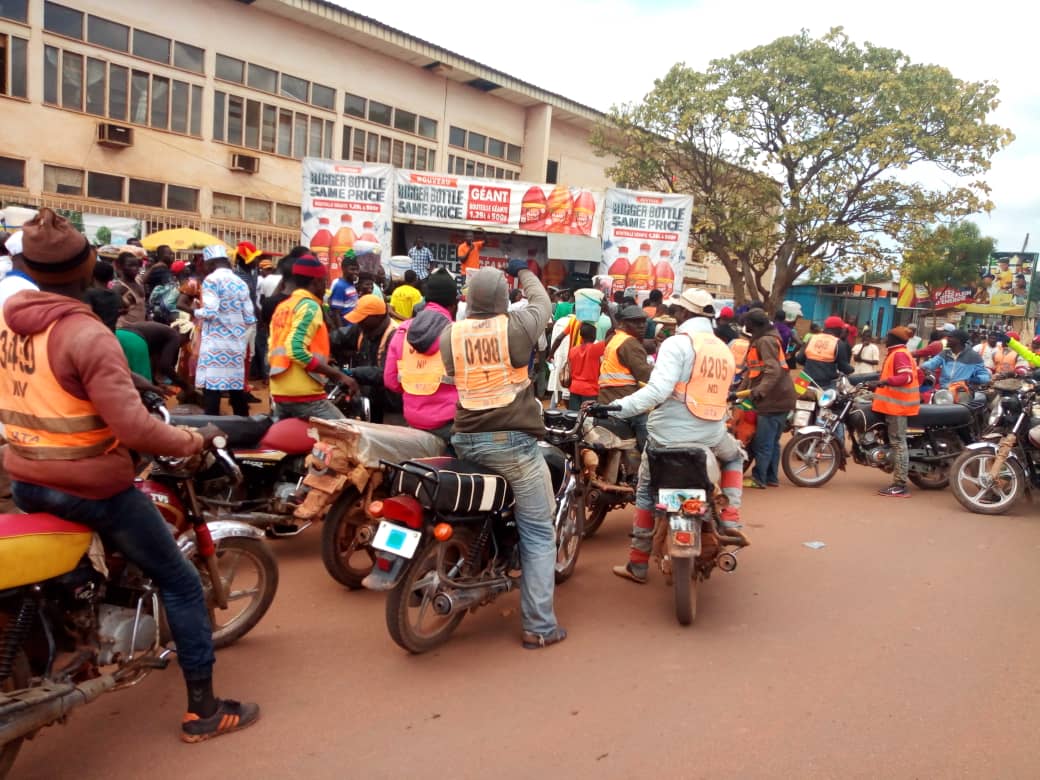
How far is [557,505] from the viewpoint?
4.47 metres

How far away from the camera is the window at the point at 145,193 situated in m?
18.9

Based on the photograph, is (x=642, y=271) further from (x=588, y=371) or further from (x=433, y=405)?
(x=433, y=405)

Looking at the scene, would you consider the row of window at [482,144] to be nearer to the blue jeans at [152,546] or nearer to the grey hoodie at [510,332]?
the grey hoodie at [510,332]

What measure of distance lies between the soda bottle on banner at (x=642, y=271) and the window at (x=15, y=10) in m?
14.1

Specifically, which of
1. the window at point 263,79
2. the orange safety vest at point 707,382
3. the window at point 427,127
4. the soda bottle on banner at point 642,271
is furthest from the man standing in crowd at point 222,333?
the window at point 427,127

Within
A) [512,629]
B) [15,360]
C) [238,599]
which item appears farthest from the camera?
[512,629]

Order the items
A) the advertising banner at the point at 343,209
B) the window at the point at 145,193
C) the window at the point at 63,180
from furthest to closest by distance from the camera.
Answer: the window at the point at 145,193 < the window at the point at 63,180 < the advertising banner at the point at 343,209

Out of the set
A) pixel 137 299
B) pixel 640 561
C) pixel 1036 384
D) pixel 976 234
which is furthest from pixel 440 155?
pixel 976 234

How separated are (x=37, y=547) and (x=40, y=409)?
0.45 meters

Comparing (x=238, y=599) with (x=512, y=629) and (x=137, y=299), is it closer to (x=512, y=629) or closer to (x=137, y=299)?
(x=512, y=629)

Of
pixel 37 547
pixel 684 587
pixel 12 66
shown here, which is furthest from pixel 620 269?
pixel 12 66

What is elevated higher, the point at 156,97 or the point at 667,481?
the point at 156,97

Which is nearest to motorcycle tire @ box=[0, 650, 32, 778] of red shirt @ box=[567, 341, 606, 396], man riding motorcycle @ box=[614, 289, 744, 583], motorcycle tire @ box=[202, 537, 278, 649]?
motorcycle tire @ box=[202, 537, 278, 649]

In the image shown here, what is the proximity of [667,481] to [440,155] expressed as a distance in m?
22.9
